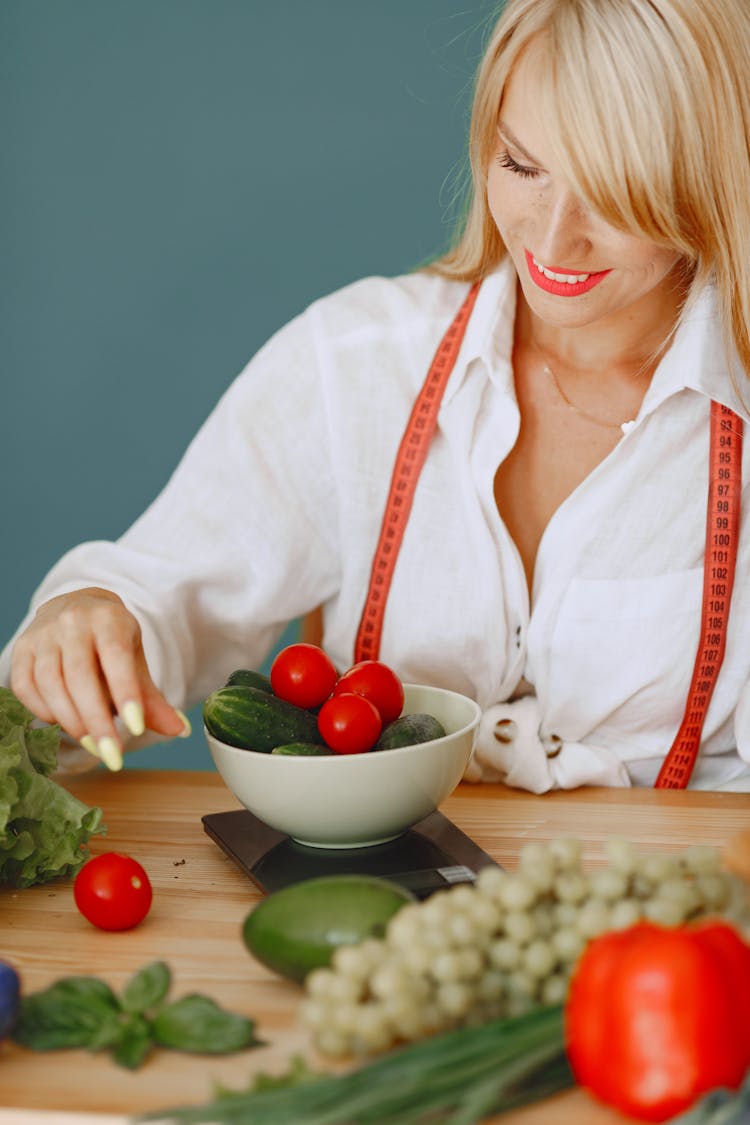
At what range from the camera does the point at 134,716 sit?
1.17m

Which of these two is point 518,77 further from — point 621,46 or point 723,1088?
point 723,1088

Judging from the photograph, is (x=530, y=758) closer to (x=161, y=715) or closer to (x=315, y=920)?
(x=161, y=715)

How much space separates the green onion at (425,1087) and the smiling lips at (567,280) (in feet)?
3.08

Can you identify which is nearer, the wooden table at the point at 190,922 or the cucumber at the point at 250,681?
the wooden table at the point at 190,922

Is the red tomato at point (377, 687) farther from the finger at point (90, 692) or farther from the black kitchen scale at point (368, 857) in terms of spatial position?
the finger at point (90, 692)

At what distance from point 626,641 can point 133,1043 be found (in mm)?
983

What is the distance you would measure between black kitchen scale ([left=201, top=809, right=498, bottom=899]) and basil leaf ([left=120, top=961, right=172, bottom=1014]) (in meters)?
0.22

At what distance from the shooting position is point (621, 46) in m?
1.42

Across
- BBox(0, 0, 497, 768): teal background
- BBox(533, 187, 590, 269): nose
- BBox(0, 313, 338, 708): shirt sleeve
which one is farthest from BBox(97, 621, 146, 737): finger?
BBox(0, 0, 497, 768): teal background

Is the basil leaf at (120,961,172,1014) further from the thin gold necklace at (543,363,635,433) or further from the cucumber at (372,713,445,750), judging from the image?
the thin gold necklace at (543,363,635,433)

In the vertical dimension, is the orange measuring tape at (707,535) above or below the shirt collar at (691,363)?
below

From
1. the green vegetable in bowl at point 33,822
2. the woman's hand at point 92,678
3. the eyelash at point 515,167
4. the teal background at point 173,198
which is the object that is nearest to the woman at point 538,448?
the eyelash at point 515,167

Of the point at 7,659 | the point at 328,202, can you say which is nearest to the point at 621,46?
the point at 7,659

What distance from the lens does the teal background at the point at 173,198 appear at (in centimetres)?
293
